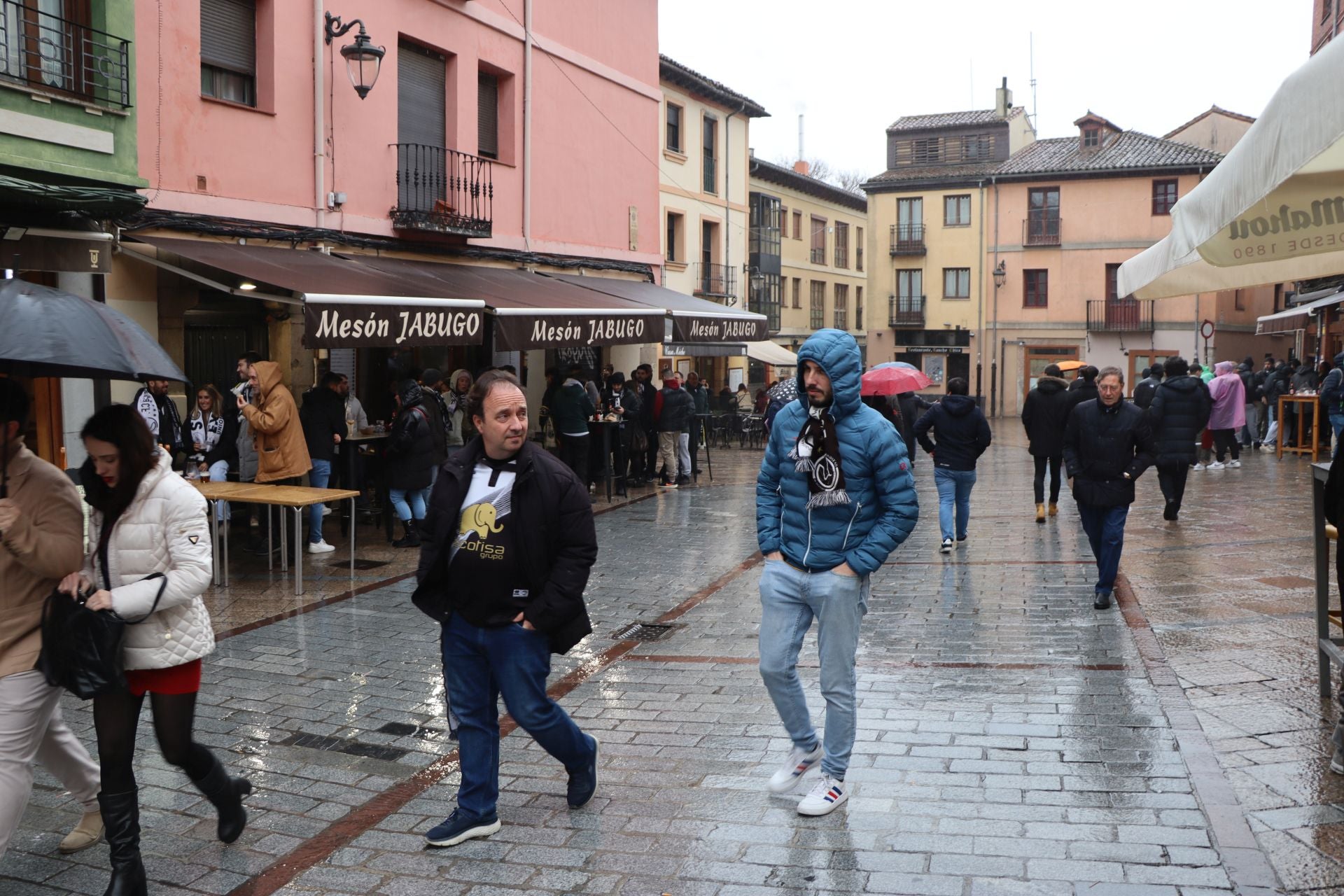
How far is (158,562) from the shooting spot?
4133mm

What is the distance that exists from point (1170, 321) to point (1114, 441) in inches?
1610

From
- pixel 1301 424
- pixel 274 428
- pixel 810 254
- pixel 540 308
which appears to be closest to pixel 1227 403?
pixel 1301 424

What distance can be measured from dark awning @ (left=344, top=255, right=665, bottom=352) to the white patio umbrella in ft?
23.5

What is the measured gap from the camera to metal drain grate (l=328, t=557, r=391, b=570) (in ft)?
36.1

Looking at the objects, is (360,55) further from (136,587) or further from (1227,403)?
(1227,403)

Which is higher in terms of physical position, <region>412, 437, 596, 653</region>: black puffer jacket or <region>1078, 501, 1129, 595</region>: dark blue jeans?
<region>412, 437, 596, 653</region>: black puffer jacket

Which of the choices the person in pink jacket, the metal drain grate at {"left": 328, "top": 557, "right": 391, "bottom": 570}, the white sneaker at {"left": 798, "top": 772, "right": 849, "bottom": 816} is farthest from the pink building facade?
the person in pink jacket

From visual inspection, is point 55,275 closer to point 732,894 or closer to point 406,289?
point 406,289

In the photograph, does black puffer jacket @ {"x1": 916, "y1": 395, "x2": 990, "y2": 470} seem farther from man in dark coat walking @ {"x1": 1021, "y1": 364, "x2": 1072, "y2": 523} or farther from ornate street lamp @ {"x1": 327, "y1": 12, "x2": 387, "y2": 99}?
ornate street lamp @ {"x1": 327, "y1": 12, "x2": 387, "y2": 99}

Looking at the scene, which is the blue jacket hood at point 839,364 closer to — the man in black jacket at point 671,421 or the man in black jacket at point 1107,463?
the man in black jacket at point 1107,463

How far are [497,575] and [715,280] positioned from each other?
98.9 ft

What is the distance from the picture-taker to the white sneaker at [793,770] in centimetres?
508

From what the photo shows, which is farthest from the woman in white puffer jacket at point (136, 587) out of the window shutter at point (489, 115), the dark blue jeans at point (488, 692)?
the window shutter at point (489, 115)

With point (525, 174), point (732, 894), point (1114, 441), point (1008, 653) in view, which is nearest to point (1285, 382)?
point (525, 174)
